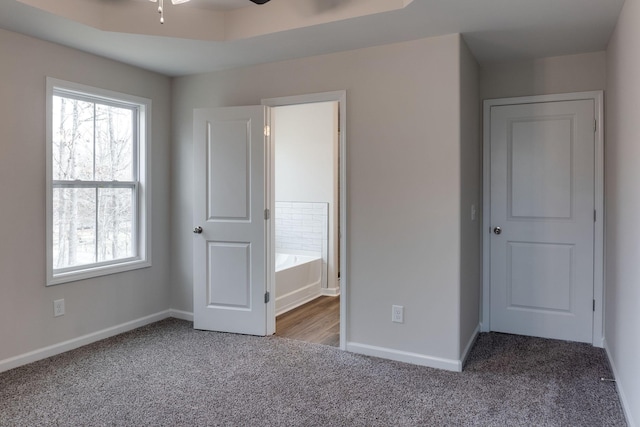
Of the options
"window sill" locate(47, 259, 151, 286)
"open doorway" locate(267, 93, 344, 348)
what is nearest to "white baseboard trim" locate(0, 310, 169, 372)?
"window sill" locate(47, 259, 151, 286)

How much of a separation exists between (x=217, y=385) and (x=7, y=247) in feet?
5.59

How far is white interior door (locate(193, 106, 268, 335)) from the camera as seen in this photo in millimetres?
A: 3697

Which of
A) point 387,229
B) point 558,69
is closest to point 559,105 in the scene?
point 558,69

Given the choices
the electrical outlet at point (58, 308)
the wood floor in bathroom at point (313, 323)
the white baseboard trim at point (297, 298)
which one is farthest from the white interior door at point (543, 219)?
the electrical outlet at point (58, 308)

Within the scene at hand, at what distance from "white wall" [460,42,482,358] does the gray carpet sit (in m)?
0.33

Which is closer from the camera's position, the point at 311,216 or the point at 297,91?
the point at 297,91

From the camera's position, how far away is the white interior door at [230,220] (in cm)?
370

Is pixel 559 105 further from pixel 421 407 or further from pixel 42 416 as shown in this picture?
pixel 42 416

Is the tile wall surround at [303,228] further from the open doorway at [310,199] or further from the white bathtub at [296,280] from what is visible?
the white bathtub at [296,280]

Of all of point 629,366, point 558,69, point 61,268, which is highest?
point 558,69

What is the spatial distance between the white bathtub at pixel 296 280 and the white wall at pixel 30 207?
1593mm

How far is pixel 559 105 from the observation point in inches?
140

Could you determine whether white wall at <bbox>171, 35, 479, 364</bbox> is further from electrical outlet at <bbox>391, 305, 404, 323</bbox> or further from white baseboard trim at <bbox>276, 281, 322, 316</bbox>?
white baseboard trim at <bbox>276, 281, 322, 316</bbox>

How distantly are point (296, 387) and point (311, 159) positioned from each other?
10.2ft
